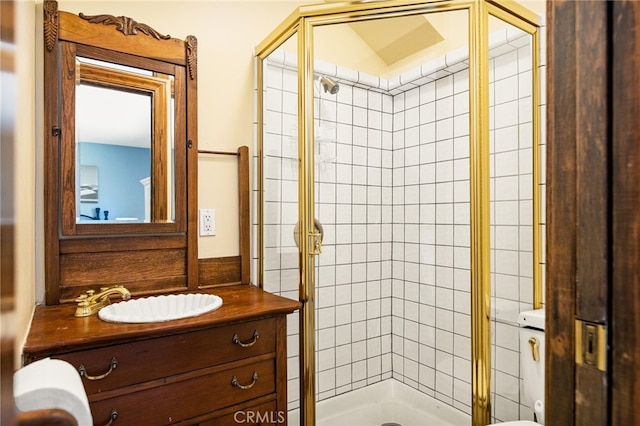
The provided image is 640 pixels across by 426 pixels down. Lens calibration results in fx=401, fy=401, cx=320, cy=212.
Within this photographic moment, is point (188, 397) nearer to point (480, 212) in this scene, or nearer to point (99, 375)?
point (99, 375)

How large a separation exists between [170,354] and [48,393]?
2.24ft

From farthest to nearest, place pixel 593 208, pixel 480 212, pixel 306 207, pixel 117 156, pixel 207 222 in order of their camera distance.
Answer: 1. pixel 207 222
2. pixel 306 207
3. pixel 117 156
4. pixel 480 212
5. pixel 593 208

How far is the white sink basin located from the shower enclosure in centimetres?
38

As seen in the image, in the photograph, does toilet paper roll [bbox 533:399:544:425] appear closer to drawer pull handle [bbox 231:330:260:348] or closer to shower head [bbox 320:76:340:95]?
drawer pull handle [bbox 231:330:260:348]

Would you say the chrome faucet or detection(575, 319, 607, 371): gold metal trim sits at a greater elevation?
detection(575, 319, 607, 371): gold metal trim

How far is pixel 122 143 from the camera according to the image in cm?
Result: 167

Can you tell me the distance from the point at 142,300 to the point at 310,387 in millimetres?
826

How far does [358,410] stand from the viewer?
213 cm

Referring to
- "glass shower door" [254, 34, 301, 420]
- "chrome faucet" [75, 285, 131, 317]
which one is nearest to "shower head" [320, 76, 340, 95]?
"glass shower door" [254, 34, 301, 420]

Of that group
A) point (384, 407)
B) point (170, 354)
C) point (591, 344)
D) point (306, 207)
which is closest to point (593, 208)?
point (591, 344)

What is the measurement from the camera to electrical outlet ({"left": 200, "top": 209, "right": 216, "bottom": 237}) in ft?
6.19

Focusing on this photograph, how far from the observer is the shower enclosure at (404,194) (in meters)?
1.61

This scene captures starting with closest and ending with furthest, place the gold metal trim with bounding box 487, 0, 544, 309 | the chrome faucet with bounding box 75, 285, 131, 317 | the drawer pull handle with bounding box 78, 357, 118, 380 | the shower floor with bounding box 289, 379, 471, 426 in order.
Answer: the drawer pull handle with bounding box 78, 357, 118, 380, the chrome faucet with bounding box 75, 285, 131, 317, the gold metal trim with bounding box 487, 0, 544, 309, the shower floor with bounding box 289, 379, 471, 426

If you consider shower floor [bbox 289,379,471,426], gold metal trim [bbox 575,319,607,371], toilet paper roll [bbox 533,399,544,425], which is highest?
gold metal trim [bbox 575,319,607,371]
